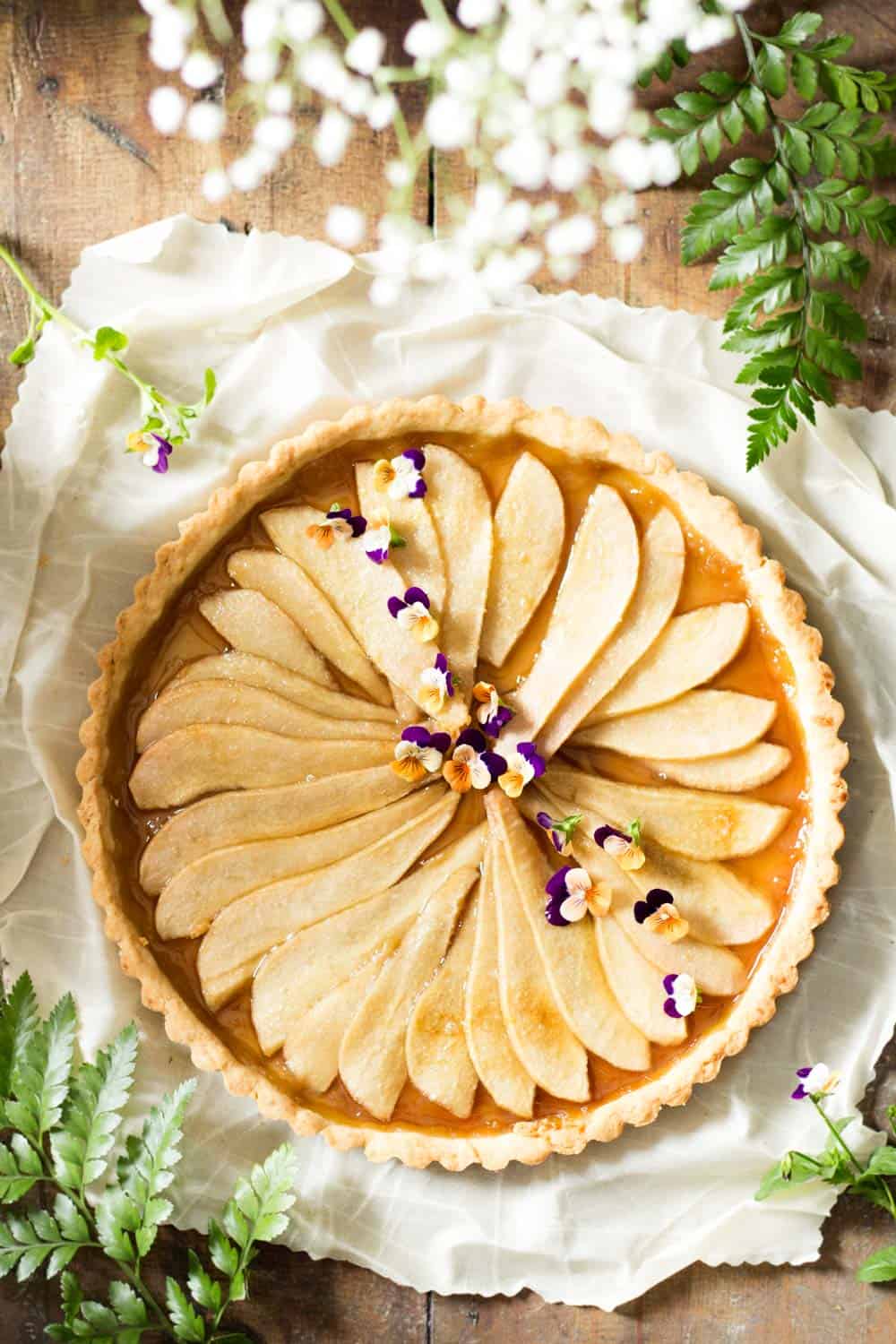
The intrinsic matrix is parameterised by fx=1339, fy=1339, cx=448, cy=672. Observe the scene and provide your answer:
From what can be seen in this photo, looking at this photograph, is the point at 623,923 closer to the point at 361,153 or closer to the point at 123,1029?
the point at 123,1029

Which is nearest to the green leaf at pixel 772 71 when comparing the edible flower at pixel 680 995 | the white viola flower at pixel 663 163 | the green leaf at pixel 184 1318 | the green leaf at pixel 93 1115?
the white viola flower at pixel 663 163

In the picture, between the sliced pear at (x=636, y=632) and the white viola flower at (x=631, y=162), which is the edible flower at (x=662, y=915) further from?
the white viola flower at (x=631, y=162)

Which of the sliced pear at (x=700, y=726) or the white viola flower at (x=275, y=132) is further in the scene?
the white viola flower at (x=275, y=132)

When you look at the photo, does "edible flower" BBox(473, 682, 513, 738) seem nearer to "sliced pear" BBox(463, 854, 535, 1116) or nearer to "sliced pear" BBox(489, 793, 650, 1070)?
"sliced pear" BBox(489, 793, 650, 1070)

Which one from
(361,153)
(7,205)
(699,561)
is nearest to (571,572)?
(699,561)

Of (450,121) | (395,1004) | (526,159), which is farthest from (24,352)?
(395,1004)
